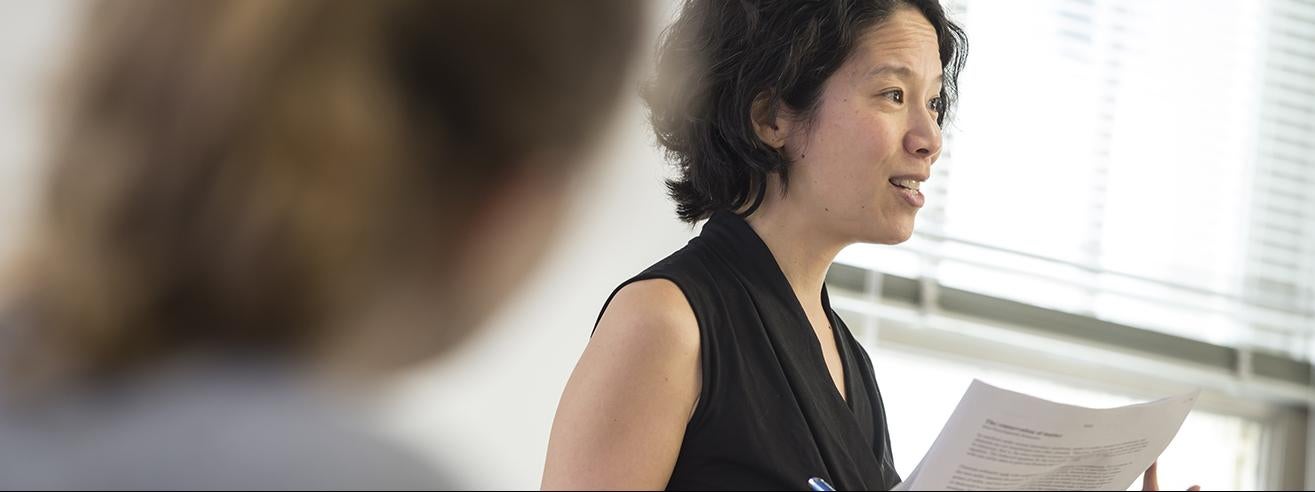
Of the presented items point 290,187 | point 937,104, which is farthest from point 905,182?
point 290,187

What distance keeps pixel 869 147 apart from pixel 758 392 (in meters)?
0.33

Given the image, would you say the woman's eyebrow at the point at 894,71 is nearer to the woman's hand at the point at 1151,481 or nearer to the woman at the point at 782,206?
the woman at the point at 782,206

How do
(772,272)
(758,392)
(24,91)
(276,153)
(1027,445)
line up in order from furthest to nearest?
(772,272)
(758,392)
(1027,445)
(24,91)
(276,153)

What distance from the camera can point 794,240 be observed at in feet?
5.08

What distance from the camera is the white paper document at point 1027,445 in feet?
3.76

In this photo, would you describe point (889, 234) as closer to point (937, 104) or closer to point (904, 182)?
point (904, 182)

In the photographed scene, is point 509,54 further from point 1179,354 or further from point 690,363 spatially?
point 1179,354

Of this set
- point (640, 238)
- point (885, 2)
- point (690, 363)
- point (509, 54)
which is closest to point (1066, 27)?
point (640, 238)

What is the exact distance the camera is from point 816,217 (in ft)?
5.02

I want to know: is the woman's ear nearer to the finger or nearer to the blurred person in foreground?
the finger

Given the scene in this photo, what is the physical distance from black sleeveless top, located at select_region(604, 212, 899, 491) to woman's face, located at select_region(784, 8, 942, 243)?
9 cm

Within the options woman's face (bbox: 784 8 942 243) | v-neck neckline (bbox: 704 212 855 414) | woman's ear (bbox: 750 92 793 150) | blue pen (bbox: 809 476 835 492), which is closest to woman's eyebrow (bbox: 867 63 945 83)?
woman's face (bbox: 784 8 942 243)

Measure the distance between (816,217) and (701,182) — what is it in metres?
0.15

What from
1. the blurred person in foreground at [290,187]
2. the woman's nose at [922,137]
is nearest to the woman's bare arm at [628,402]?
the woman's nose at [922,137]
